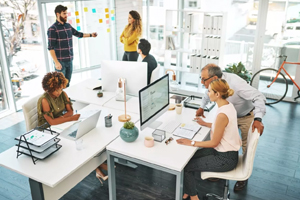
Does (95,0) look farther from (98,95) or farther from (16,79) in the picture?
(98,95)

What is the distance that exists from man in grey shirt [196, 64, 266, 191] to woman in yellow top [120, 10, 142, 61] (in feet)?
7.79

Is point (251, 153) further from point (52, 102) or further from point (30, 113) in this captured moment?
point (30, 113)

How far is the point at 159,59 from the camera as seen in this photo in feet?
21.9

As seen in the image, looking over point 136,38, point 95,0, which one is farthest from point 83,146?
point 95,0

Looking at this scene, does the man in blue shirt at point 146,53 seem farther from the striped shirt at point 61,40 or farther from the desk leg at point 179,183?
the desk leg at point 179,183

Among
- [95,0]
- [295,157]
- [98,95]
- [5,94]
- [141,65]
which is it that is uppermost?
[95,0]

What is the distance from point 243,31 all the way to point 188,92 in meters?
1.54

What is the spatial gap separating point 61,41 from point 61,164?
2880 mm

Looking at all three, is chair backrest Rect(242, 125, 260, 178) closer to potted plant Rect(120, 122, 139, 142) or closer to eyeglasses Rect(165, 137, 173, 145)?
eyeglasses Rect(165, 137, 173, 145)

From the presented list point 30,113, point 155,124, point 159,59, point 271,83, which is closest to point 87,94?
point 30,113

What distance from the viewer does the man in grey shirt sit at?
2881 millimetres

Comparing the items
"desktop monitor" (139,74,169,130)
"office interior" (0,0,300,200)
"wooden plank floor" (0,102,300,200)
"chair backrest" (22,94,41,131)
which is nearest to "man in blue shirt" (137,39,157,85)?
"office interior" (0,0,300,200)

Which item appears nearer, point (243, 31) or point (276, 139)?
point (276, 139)

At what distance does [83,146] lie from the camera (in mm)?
2594
